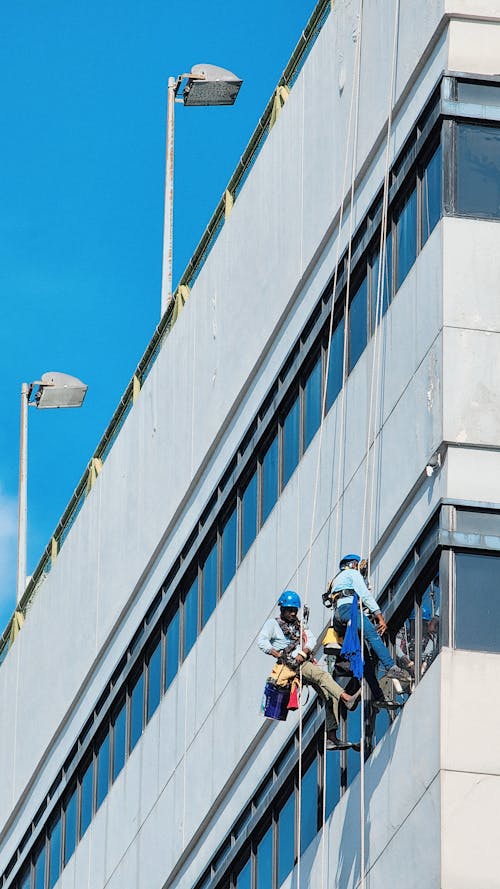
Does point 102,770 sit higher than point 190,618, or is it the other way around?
point 190,618

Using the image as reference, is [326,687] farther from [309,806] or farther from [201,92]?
[201,92]

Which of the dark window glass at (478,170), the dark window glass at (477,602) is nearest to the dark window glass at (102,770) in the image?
the dark window glass at (477,602)

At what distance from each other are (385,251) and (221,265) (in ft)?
22.1

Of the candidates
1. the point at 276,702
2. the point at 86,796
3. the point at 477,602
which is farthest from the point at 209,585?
the point at 477,602

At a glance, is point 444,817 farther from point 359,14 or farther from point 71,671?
point 71,671

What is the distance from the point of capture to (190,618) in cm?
3522

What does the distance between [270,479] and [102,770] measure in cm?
829

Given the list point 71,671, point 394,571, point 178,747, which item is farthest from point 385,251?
point 71,671

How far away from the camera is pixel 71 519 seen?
41.8 m

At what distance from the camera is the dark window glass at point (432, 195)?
26828 mm

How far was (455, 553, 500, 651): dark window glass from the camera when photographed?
25062 mm

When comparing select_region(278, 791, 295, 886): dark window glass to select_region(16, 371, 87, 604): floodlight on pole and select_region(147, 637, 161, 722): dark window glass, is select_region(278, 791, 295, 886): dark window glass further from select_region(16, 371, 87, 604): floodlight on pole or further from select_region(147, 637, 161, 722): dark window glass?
select_region(16, 371, 87, 604): floodlight on pole

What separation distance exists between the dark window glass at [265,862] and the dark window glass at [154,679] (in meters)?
5.15

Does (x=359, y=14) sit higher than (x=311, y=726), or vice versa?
(x=359, y=14)
